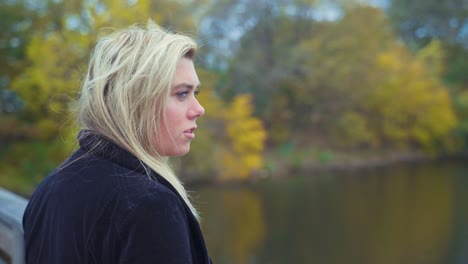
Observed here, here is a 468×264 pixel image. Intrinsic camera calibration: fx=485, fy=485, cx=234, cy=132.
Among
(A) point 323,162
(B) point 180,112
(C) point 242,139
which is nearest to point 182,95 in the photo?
(B) point 180,112

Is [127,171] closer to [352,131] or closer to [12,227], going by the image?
[12,227]

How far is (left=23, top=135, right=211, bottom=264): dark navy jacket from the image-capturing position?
64 centimetres

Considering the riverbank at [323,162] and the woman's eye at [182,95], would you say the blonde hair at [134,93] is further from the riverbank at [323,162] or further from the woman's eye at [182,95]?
the riverbank at [323,162]

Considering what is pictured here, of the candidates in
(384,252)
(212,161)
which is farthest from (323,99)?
(384,252)

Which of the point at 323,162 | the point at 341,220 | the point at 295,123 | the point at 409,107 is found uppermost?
the point at 409,107

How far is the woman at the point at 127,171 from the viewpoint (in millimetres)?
652

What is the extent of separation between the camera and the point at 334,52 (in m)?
15.5

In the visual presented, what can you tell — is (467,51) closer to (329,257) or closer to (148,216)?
(329,257)

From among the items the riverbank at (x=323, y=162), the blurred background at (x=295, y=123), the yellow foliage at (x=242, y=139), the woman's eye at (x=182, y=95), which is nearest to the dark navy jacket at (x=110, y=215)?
A: the woman's eye at (x=182, y=95)

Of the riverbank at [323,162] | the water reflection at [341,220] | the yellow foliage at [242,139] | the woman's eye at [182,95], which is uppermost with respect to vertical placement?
the woman's eye at [182,95]

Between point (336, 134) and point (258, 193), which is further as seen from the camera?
point (336, 134)

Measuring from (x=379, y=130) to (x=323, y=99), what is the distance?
2.52 meters

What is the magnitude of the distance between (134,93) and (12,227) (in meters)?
0.29

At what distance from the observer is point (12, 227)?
78cm
